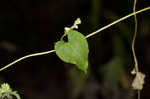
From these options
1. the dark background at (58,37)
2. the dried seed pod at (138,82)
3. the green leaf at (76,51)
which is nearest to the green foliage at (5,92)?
the green leaf at (76,51)

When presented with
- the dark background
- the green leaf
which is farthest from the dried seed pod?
the dark background

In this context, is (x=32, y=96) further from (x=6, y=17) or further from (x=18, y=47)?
(x=6, y=17)

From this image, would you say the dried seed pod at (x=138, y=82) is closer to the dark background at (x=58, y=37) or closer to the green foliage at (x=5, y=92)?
the green foliage at (x=5, y=92)

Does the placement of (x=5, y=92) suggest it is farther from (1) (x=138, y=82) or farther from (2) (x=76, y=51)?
(1) (x=138, y=82)

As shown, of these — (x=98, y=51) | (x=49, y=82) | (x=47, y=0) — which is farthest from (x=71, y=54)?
(x=47, y=0)

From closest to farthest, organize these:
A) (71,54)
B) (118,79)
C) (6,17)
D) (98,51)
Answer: (71,54), (118,79), (98,51), (6,17)

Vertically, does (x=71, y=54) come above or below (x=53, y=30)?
below
